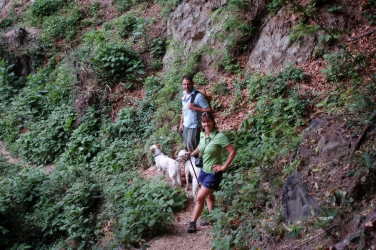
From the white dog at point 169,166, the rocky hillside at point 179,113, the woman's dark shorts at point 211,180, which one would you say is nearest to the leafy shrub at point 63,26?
the rocky hillside at point 179,113

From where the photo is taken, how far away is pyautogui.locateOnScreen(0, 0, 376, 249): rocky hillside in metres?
5.39

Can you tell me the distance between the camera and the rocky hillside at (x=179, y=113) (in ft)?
17.7

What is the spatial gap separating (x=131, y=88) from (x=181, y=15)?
2.99 meters

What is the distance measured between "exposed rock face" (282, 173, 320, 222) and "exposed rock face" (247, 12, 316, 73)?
15.1 feet

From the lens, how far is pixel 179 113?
10.7m

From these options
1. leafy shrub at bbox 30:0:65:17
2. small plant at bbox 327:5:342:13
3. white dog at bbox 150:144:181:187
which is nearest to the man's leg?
white dog at bbox 150:144:181:187

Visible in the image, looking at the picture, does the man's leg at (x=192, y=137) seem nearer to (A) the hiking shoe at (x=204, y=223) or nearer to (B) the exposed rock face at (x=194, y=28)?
(A) the hiking shoe at (x=204, y=223)

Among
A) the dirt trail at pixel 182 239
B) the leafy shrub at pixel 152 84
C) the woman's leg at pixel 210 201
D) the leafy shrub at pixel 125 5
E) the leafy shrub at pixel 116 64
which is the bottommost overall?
the dirt trail at pixel 182 239

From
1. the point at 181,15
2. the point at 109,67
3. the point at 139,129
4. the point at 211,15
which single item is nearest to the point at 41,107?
the point at 109,67

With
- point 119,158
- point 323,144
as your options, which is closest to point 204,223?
point 323,144

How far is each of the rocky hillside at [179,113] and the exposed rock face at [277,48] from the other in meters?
0.03

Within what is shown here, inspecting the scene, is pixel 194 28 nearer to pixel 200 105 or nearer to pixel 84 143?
pixel 84 143

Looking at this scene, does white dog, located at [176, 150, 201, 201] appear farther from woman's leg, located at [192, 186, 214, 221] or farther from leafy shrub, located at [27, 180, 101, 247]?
leafy shrub, located at [27, 180, 101, 247]

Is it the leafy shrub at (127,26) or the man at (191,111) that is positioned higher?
the leafy shrub at (127,26)
